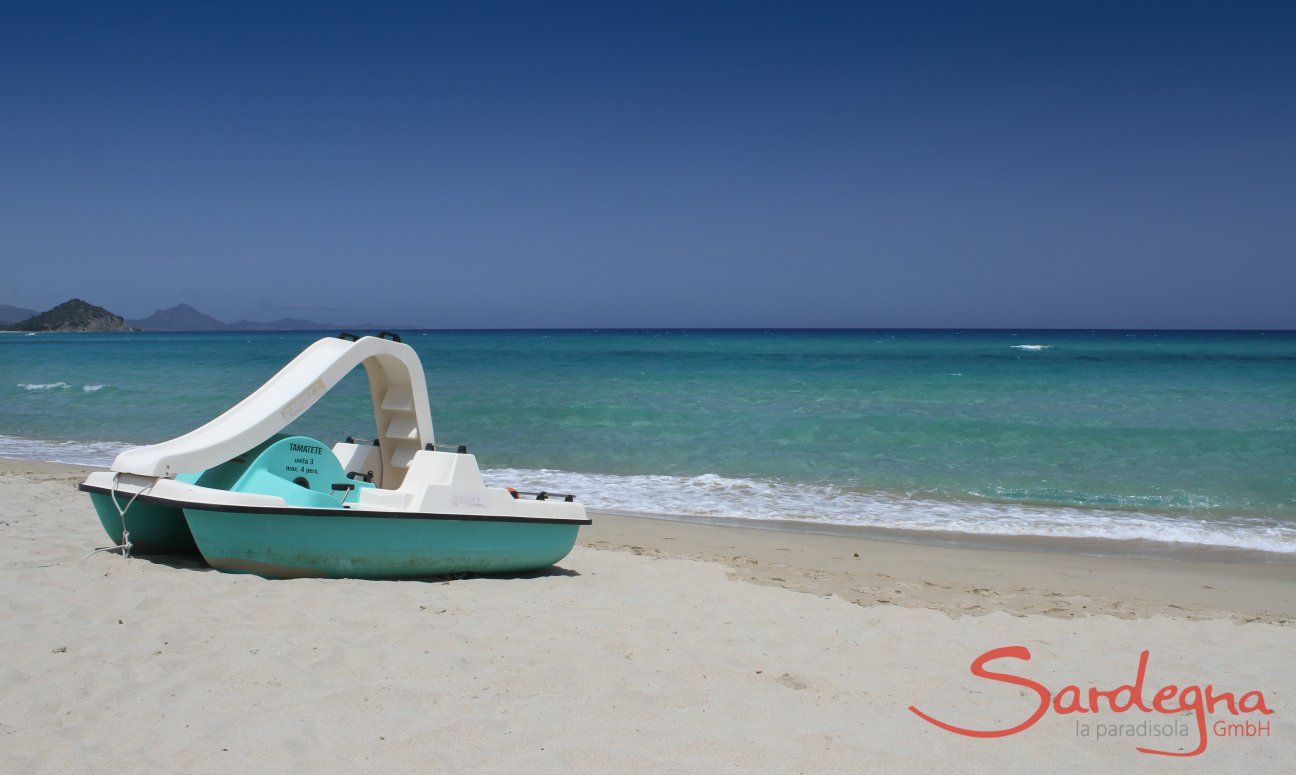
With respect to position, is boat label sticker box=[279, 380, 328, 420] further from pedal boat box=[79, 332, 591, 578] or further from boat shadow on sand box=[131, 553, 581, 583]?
boat shadow on sand box=[131, 553, 581, 583]

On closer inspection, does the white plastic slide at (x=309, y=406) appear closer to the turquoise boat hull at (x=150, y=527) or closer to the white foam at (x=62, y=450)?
the turquoise boat hull at (x=150, y=527)

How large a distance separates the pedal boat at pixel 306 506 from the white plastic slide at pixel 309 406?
10 mm

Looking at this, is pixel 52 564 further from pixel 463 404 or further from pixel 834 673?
pixel 463 404

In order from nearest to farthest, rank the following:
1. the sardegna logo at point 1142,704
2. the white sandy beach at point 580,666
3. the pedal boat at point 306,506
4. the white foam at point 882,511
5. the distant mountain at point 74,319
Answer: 1. the white sandy beach at point 580,666
2. the sardegna logo at point 1142,704
3. the pedal boat at point 306,506
4. the white foam at point 882,511
5. the distant mountain at point 74,319

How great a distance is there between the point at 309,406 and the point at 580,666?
2.83 metres

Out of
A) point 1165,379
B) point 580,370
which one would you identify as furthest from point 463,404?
point 1165,379

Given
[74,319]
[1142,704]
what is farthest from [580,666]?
[74,319]

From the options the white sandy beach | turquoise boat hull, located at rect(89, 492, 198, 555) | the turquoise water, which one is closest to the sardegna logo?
the white sandy beach

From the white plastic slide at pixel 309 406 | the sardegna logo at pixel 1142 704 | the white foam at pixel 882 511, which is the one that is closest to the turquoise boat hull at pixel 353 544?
the white plastic slide at pixel 309 406

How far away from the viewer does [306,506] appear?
17.7 ft

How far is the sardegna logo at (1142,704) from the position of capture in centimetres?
388

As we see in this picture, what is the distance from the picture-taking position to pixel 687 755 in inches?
132

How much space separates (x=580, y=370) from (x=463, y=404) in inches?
617

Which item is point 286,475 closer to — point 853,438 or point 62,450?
point 62,450
